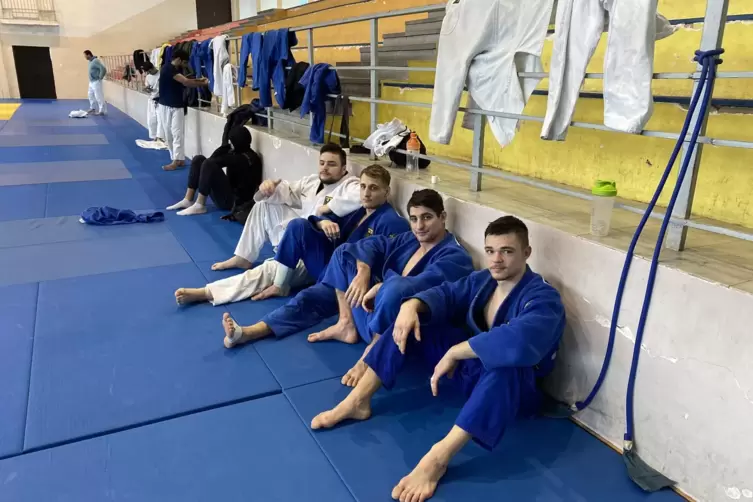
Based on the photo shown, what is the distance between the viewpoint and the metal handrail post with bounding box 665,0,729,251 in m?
2.00

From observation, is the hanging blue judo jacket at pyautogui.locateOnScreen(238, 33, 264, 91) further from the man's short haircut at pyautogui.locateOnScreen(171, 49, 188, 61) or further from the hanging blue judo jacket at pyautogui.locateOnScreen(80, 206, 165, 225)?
the man's short haircut at pyautogui.locateOnScreen(171, 49, 188, 61)

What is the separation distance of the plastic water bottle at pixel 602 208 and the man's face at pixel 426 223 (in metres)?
0.81

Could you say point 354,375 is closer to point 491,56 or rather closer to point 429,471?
point 429,471

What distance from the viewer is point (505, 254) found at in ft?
7.92

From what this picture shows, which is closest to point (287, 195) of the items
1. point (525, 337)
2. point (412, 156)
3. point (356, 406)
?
point (412, 156)

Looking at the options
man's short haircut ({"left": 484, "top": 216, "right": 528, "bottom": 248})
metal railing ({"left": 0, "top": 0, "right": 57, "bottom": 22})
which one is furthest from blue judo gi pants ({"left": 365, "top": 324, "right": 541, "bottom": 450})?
metal railing ({"left": 0, "top": 0, "right": 57, "bottom": 22})

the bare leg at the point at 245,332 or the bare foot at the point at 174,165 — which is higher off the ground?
the bare foot at the point at 174,165

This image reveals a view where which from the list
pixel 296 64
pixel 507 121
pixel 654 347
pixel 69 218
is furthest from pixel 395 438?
pixel 69 218

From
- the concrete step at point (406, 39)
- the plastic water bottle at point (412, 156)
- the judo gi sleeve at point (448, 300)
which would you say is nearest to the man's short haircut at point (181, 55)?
the concrete step at point (406, 39)

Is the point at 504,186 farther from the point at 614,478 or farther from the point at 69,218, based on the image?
the point at 69,218

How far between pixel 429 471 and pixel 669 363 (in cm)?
100

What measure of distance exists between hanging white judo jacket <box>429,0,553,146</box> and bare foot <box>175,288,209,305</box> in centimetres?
187

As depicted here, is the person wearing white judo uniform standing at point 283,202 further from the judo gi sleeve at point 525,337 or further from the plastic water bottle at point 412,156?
the judo gi sleeve at point 525,337

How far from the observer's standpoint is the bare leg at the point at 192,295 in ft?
12.0
